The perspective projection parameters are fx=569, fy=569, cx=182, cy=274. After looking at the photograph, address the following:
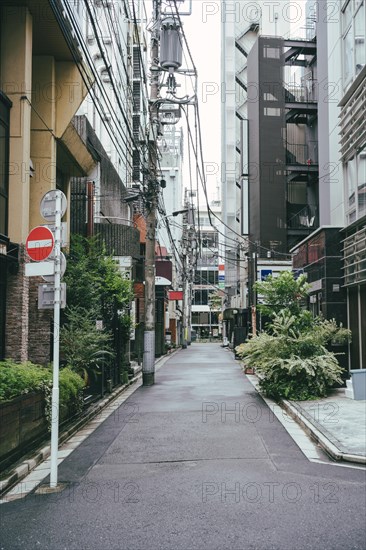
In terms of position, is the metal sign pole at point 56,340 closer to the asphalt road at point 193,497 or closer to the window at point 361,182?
the asphalt road at point 193,497

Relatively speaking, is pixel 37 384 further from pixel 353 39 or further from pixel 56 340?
pixel 353 39

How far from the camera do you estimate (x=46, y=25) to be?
45.3 feet

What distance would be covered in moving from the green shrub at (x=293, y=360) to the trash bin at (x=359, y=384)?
578 millimetres

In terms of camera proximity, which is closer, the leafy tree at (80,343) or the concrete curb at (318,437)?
the concrete curb at (318,437)

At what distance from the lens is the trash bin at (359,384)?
14.0 m

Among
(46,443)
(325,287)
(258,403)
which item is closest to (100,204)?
(325,287)

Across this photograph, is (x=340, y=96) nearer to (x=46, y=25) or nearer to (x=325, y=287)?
(x=325, y=287)

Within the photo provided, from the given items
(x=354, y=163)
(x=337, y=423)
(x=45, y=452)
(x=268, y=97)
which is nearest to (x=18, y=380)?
(x=45, y=452)

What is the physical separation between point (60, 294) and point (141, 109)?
31.1 m

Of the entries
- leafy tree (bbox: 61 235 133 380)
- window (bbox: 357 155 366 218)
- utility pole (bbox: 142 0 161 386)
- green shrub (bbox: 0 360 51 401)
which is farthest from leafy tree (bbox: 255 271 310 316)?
green shrub (bbox: 0 360 51 401)

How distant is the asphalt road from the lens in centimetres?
535

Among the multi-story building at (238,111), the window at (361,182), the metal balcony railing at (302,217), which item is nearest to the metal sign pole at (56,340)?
the window at (361,182)

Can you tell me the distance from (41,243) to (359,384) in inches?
373

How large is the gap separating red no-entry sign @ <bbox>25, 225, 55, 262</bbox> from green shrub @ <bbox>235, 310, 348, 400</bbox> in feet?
28.0
